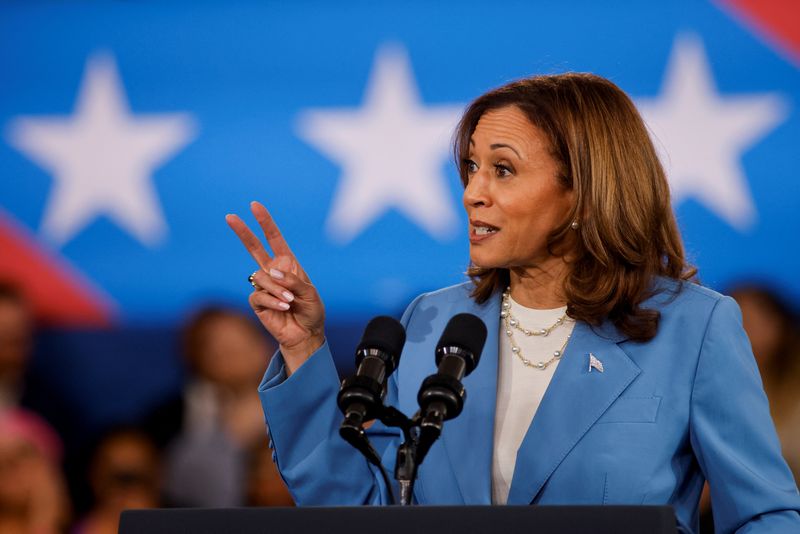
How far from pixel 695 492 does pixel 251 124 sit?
2787 millimetres

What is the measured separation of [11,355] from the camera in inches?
169

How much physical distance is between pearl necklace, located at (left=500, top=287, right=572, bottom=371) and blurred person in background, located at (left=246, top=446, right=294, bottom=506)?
206 centimetres

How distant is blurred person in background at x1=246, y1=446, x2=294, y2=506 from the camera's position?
13.3 ft

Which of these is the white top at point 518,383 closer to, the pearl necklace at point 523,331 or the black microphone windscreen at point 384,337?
the pearl necklace at point 523,331

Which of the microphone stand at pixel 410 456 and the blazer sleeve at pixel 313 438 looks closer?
the microphone stand at pixel 410 456

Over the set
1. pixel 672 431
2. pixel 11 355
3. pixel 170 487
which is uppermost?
pixel 672 431

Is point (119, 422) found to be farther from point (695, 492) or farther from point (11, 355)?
point (695, 492)

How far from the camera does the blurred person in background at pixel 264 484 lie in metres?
4.04

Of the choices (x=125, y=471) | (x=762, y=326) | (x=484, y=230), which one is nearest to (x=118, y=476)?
(x=125, y=471)

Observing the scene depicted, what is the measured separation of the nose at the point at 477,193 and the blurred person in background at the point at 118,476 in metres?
2.50

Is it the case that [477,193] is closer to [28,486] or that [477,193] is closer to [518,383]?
[518,383]

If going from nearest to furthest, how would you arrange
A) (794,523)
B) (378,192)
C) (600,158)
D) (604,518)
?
(604,518) → (794,523) → (600,158) → (378,192)

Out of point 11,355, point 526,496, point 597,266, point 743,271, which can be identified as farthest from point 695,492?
point 11,355

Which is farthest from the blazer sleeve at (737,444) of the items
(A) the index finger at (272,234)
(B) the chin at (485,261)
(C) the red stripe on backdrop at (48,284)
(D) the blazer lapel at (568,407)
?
(C) the red stripe on backdrop at (48,284)
